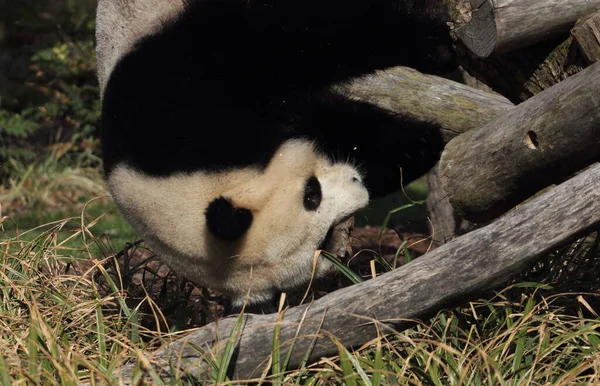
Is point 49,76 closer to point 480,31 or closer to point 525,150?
point 480,31

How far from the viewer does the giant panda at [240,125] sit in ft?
9.85

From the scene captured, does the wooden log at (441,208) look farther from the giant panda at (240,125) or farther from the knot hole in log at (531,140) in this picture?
the knot hole in log at (531,140)

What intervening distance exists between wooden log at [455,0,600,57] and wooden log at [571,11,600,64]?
5cm

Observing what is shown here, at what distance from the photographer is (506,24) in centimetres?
289

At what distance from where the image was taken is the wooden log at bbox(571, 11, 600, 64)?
9.26ft

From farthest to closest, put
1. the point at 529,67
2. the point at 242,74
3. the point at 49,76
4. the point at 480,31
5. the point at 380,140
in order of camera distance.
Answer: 1. the point at 49,76
2. the point at 380,140
3. the point at 529,67
4. the point at 242,74
5. the point at 480,31

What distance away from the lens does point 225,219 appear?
2.83 meters

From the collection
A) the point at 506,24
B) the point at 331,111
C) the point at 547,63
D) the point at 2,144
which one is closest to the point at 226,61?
the point at 331,111

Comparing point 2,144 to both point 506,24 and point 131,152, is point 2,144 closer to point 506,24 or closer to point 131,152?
point 131,152

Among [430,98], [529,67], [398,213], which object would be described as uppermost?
[529,67]

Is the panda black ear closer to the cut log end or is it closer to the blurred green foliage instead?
the cut log end

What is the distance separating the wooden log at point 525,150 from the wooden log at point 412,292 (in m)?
0.15

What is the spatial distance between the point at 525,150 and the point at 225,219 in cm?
108

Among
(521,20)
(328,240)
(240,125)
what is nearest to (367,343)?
(328,240)
